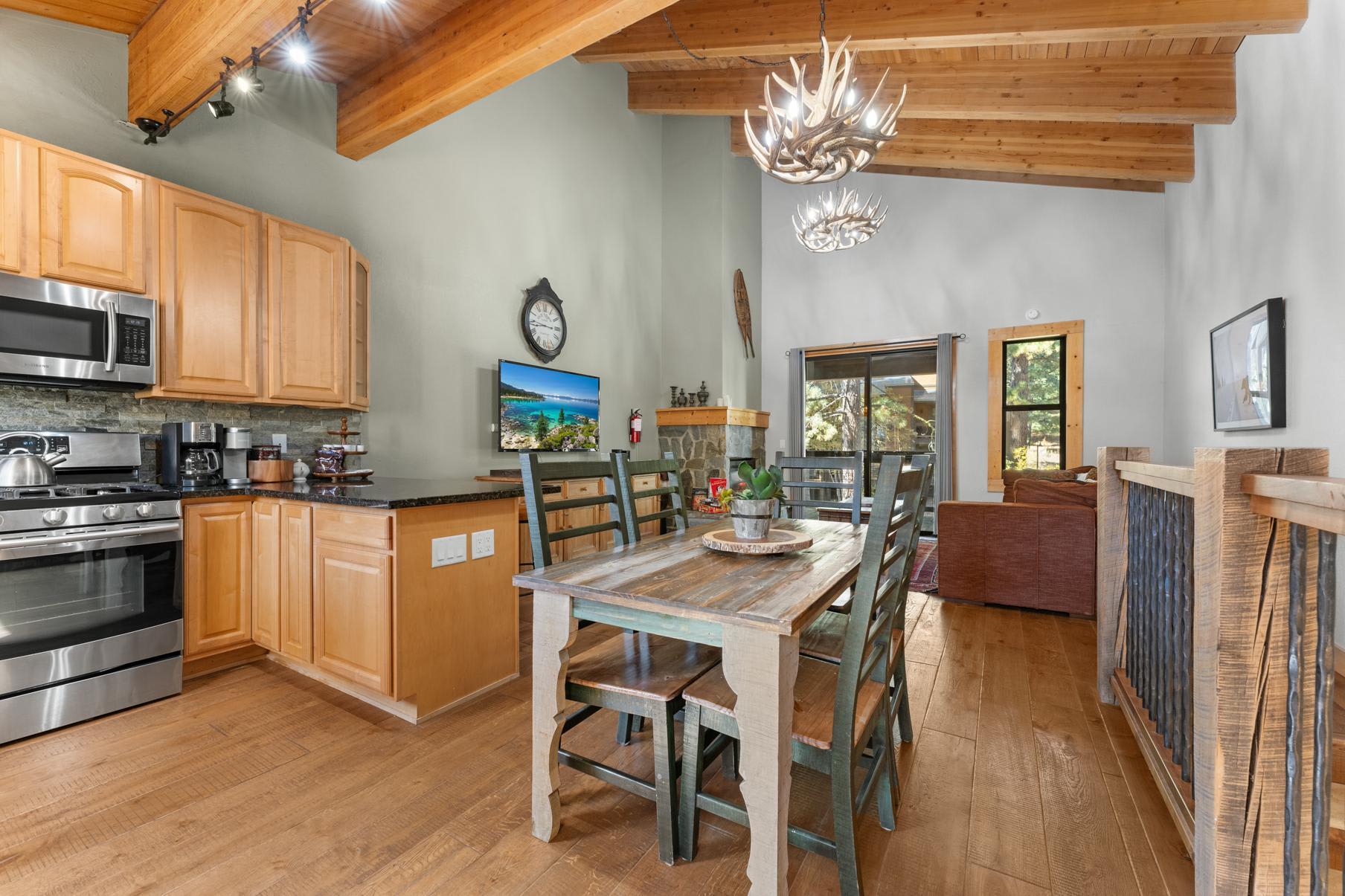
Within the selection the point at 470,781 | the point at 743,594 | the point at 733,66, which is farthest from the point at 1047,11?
the point at 470,781

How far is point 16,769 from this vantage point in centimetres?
184

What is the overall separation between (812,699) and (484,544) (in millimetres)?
1561

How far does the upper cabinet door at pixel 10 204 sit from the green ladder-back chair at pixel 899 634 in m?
3.18

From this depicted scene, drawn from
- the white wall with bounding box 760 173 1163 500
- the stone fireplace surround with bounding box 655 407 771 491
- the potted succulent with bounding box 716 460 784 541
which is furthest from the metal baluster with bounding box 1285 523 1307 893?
the white wall with bounding box 760 173 1163 500

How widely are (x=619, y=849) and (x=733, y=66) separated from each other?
5.98 meters

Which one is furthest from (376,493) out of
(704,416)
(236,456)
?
(704,416)

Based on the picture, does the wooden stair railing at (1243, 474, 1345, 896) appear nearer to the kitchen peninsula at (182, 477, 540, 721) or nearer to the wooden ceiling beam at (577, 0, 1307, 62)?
the kitchen peninsula at (182, 477, 540, 721)

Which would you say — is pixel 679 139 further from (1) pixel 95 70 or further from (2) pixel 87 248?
(2) pixel 87 248

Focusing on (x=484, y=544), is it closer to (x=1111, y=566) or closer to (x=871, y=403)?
(x=1111, y=566)

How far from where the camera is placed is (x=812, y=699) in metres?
1.43

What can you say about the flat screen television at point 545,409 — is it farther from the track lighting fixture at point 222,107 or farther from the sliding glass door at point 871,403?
the sliding glass door at point 871,403

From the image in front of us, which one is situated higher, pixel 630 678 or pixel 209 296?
pixel 209 296

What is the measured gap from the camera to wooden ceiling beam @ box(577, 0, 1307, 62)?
2.89 metres

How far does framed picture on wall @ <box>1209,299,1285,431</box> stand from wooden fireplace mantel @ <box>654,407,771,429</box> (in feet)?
13.0
